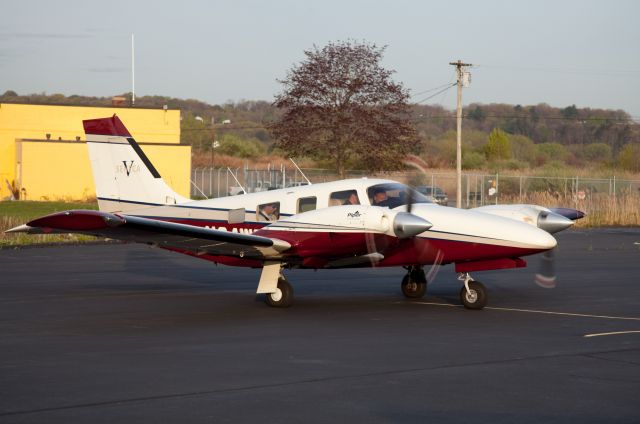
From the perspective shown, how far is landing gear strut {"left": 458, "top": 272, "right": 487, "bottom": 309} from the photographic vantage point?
15.8m

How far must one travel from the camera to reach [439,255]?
51.7 ft

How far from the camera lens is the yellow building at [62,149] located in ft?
194

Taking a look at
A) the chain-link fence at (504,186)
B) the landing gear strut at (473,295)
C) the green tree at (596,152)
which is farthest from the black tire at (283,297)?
the green tree at (596,152)

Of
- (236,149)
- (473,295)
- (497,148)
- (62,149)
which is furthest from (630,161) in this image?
(473,295)

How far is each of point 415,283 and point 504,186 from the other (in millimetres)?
43066

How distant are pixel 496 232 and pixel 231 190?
4792 centimetres

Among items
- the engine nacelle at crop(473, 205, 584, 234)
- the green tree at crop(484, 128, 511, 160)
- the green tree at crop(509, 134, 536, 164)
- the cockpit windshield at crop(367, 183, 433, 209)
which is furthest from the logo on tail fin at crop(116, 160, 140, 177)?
the green tree at crop(509, 134, 536, 164)

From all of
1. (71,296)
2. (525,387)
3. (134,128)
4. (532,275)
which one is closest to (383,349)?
(525,387)

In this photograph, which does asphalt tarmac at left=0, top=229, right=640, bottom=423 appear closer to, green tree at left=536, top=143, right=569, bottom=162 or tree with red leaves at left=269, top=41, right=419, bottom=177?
tree with red leaves at left=269, top=41, right=419, bottom=177

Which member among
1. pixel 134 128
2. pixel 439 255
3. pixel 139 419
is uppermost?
pixel 134 128

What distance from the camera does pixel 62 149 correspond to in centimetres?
5947

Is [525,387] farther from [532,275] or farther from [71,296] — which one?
[532,275]

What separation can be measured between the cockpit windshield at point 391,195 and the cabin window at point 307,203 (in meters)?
1.08

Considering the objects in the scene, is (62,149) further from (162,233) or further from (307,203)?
(162,233)
